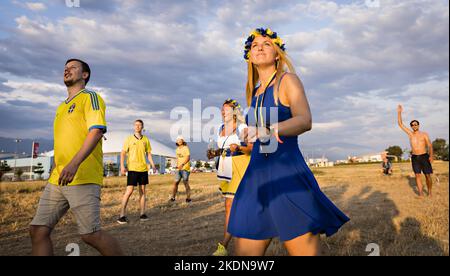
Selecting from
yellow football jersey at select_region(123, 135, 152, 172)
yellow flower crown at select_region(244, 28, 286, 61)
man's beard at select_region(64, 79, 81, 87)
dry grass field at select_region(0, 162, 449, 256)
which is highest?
yellow flower crown at select_region(244, 28, 286, 61)

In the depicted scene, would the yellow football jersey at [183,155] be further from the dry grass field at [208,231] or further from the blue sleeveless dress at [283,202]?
the blue sleeveless dress at [283,202]

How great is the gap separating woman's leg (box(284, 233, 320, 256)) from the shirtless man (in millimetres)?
9733

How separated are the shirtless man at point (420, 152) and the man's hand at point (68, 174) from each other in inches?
394

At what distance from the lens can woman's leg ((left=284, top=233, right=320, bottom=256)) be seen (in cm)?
205

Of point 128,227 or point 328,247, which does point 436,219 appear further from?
point 128,227

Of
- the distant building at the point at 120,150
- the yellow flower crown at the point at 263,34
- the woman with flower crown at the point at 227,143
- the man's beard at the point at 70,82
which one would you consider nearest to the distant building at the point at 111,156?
the distant building at the point at 120,150

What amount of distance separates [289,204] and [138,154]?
20.7ft

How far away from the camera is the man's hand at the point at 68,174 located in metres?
2.94

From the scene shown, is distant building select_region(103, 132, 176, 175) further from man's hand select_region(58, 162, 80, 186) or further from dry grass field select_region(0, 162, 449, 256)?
man's hand select_region(58, 162, 80, 186)

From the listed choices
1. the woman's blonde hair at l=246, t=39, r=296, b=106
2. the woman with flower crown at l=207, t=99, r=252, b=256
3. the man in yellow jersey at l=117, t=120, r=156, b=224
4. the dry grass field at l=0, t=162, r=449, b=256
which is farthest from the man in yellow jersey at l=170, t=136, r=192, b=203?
the woman's blonde hair at l=246, t=39, r=296, b=106
